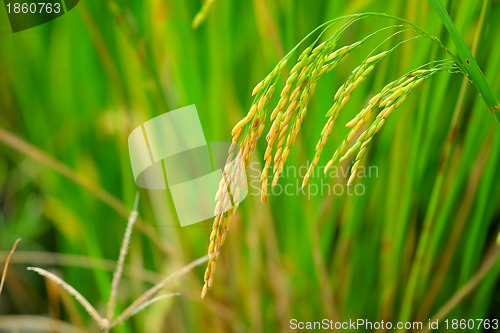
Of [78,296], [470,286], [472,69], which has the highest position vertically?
[472,69]

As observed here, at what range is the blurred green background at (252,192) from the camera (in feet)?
1.86

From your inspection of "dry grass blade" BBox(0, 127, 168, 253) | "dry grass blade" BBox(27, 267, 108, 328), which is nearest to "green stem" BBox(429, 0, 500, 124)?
"dry grass blade" BBox(27, 267, 108, 328)

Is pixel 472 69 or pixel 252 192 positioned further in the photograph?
pixel 252 192

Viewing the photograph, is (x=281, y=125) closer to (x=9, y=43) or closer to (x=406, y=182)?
(x=406, y=182)

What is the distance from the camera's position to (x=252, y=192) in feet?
2.07

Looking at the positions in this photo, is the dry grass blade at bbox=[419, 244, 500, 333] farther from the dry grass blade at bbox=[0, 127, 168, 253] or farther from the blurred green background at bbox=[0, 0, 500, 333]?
the dry grass blade at bbox=[0, 127, 168, 253]

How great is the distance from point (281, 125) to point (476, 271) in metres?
0.37

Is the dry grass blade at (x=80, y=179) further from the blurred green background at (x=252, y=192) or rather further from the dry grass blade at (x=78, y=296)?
the dry grass blade at (x=78, y=296)

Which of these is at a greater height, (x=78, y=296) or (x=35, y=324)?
(x=78, y=296)

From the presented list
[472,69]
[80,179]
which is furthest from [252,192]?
[472,69]

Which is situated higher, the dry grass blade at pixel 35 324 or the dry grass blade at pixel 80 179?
the dry grass blade at pixel 80 179

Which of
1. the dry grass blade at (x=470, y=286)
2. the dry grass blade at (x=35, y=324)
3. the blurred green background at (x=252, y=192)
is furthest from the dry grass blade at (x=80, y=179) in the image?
the dry grass blade at (x=470, y=286)

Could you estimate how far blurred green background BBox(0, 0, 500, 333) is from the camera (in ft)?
1.86

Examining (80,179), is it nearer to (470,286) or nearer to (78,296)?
(78,296)
